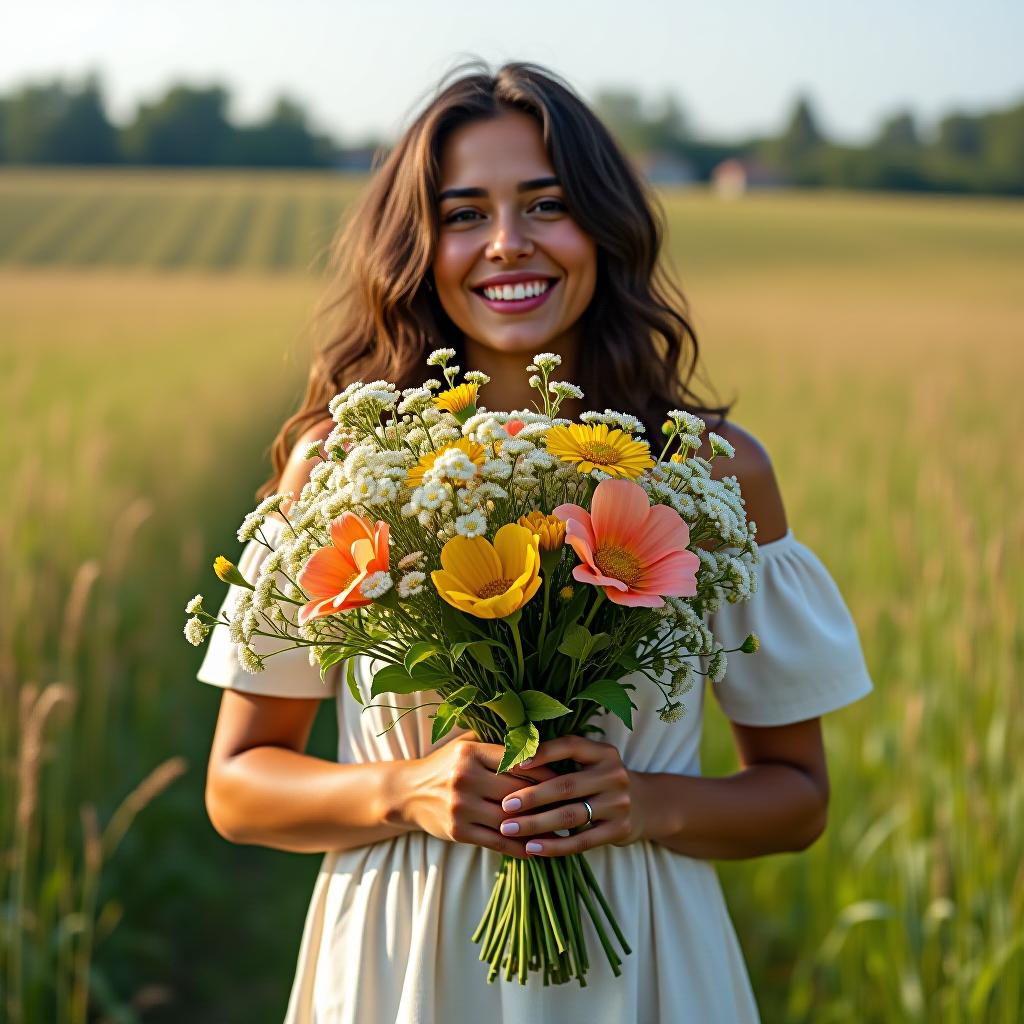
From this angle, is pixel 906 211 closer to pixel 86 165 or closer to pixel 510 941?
pixel 86 165

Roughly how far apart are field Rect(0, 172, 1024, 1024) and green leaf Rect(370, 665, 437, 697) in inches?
39.3

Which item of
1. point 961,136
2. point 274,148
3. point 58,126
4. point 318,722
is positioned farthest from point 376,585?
point 961,136

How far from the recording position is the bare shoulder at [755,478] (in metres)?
1.96

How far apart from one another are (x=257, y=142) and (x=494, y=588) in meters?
53.1

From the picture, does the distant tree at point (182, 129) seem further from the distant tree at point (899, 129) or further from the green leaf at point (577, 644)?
the green leaf at point (577, 644)

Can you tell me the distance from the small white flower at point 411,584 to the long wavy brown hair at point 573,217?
894 mm

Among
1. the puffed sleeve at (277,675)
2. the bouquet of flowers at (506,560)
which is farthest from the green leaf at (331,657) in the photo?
the puffed sleeve at (277,675)

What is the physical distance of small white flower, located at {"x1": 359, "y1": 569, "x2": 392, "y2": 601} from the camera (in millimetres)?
1256

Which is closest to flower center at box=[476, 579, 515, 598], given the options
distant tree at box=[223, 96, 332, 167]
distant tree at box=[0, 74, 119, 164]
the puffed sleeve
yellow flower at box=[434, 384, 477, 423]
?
yellow flower at box=[434, 384, 477, 423]

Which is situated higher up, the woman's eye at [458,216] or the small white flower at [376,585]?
the woman's eye at [458,216]

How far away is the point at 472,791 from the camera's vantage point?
1.56 m

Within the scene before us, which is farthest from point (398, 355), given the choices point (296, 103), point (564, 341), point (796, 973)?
point (296, 103)

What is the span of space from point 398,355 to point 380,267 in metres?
0.16

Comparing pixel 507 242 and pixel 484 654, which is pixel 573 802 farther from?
pixel 507 242
